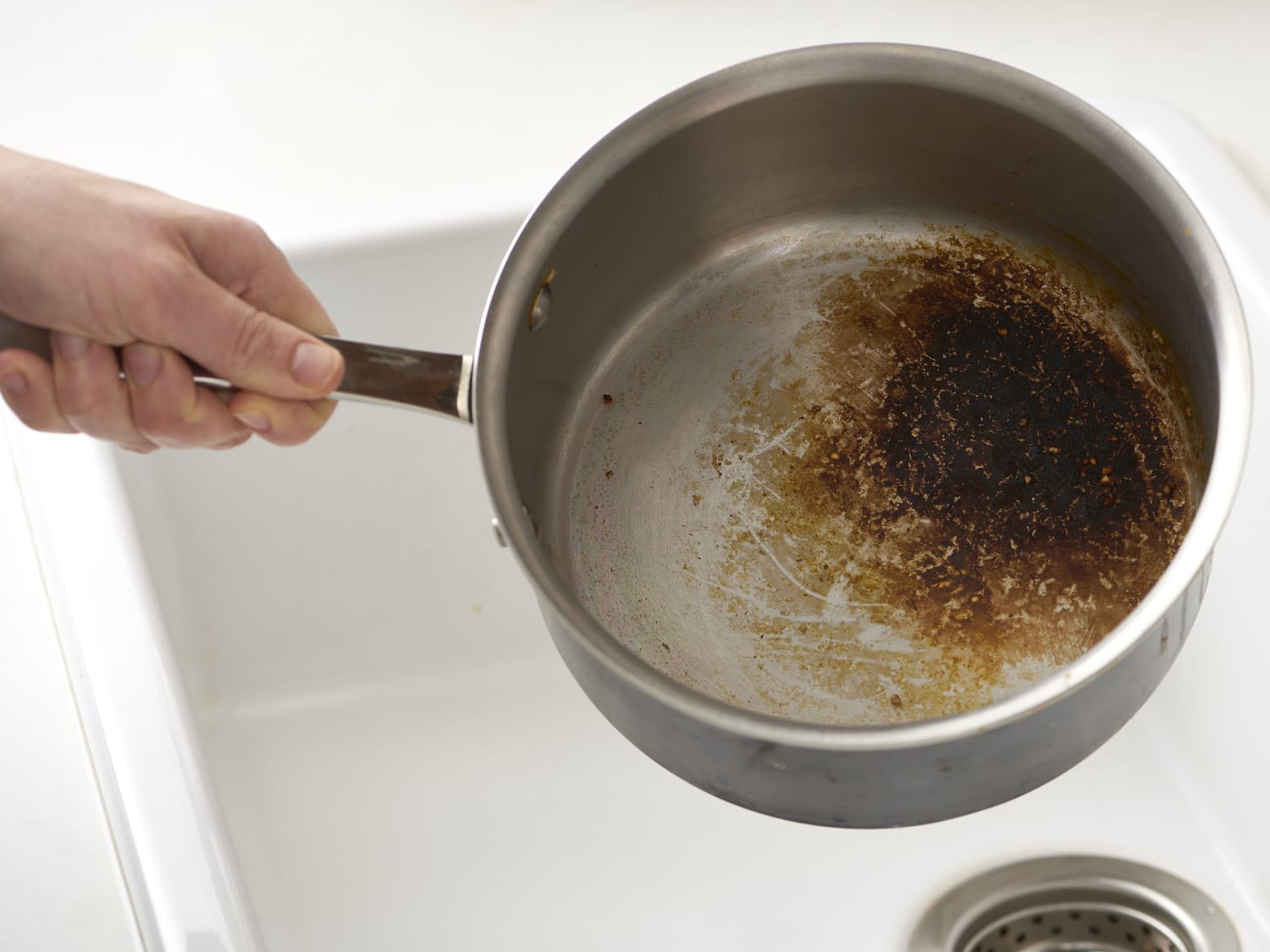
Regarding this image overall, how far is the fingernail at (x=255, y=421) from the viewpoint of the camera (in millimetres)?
491

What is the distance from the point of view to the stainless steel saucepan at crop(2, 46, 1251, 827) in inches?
15.9

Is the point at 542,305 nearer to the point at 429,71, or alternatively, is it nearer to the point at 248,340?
the point at 248,340

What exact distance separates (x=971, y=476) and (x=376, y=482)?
0.41 meters

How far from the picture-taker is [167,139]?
0.78 metres

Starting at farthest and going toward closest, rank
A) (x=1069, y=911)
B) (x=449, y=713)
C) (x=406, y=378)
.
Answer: (x=449, y=713) → (x=1069, y=911) → (x=406, y=378)

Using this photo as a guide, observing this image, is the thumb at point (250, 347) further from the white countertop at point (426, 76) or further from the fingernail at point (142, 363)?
the white countertop at point (426, 76)

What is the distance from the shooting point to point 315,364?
434 millimetres

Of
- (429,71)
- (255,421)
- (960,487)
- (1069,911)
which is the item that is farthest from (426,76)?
(1069,911)

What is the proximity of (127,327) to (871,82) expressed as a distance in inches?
11.8

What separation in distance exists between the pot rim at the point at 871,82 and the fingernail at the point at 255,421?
13cm

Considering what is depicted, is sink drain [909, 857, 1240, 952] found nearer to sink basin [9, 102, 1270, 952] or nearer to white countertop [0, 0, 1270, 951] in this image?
sink basin [9, 102, 1270, 952]

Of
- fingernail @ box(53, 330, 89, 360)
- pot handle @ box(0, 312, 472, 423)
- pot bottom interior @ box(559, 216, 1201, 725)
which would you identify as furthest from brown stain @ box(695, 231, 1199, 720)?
fingernail @ box(53, 330, 89, 360)

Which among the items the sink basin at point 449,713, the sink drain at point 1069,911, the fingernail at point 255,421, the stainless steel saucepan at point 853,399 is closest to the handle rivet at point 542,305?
the stainless steel saucepan at point 853,399

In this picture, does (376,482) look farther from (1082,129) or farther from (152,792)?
(1082,129)
